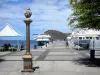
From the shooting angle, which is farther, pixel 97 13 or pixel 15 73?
pixel 97 13

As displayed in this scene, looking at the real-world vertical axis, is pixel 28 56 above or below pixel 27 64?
above

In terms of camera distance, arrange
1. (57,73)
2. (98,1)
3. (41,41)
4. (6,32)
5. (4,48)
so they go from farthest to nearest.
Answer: (41,41), (4,48), (6,32), (98,1), (57,73)

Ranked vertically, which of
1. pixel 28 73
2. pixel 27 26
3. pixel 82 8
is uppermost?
pixel 82 8

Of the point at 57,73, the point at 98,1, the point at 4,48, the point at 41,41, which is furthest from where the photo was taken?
the point at 41,41

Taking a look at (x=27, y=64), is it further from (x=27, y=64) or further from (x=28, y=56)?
(x=28, y=56)

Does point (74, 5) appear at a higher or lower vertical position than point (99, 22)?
higher

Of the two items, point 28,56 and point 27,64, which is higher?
point 28,56

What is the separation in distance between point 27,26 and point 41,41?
72535 millimetres

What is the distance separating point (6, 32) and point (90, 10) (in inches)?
818

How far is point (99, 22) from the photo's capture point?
19.2m

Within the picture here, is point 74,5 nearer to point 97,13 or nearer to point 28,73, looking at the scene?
point 97,13

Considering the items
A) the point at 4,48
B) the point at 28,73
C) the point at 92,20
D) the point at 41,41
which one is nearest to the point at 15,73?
the point at 28,73

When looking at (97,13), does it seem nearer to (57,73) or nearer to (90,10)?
(90,10)

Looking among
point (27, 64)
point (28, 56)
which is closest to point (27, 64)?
point (27, 64)
